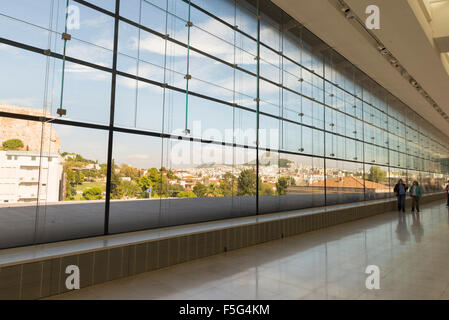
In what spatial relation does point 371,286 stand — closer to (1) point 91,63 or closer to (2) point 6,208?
(2) point 6,208

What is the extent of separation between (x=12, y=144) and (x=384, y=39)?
12.2 m

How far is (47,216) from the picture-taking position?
4.83m

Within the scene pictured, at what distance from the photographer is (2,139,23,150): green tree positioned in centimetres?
440

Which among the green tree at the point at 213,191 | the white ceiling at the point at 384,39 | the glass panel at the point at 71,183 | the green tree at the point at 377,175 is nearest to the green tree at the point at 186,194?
the green tree at the point at 213,191

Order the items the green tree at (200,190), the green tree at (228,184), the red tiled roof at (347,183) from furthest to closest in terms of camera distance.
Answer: the red tiled roof at (347,183) → the green tree at (228,184) → the green tree at (200,190)

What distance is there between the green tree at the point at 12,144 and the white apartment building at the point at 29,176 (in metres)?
0.08

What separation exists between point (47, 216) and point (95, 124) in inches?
70.4

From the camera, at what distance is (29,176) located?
4641 mm

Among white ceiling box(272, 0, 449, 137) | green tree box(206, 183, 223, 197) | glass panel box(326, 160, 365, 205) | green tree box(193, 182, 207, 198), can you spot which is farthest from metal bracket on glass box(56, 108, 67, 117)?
glass panel box(326, 160, 365, 205)

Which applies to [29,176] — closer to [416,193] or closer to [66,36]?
[66,36]

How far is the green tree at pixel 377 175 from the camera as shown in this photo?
655 inches

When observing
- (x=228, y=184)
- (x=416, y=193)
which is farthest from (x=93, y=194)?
(x=416, y=193)

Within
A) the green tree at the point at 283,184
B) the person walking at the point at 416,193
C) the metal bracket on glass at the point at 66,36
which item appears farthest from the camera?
the person walking at the point at 416,193

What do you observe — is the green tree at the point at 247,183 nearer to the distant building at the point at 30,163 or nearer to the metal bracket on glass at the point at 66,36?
the distant building at the point at 30,163
